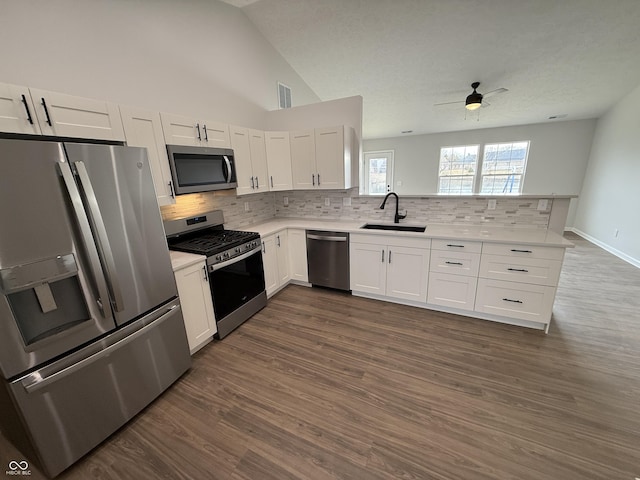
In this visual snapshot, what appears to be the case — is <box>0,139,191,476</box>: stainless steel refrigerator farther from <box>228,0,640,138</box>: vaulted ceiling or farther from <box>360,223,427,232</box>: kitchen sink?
<box>228,0,640,138</box>: vaulted ceiling

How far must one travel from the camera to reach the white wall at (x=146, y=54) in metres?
1.64

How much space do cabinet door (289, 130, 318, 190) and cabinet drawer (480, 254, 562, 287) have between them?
227 centimetres

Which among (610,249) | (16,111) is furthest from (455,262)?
(610,249)

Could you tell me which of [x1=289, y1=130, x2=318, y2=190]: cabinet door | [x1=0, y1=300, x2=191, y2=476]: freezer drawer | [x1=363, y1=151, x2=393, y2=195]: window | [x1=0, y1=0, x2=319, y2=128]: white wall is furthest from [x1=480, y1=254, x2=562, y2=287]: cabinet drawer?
[x1=363, y1=151, x2=393, y2=195]: window

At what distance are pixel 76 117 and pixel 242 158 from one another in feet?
4.93

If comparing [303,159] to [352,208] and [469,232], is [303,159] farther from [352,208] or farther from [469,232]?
[469,232]

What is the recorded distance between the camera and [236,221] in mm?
3316

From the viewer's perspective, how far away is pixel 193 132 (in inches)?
92.4

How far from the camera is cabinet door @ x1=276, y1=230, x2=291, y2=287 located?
3.32m

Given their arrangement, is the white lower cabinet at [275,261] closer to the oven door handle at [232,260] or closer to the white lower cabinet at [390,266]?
the oven door handle at [232,260]

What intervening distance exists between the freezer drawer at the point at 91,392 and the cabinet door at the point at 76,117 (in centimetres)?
134

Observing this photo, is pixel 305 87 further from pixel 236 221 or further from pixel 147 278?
pixel 147 278

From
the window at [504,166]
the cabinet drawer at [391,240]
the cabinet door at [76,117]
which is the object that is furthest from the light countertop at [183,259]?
the window at [504,166]

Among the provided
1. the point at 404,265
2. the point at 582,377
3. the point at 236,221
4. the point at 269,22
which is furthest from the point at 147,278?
the point at 269,22
